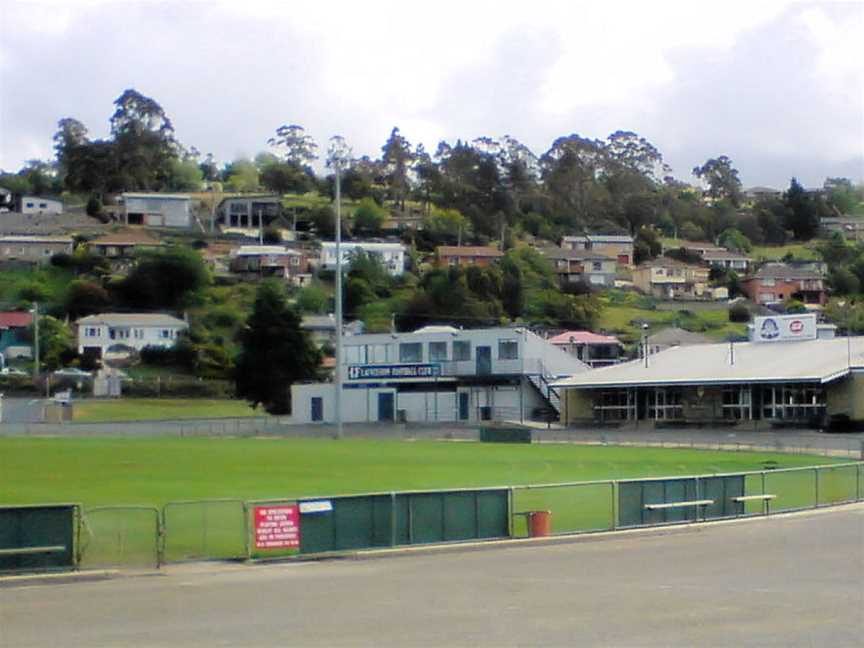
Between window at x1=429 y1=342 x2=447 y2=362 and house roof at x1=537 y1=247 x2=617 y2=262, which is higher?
house roof at x1=537 y1=247 x2=617 y2=262

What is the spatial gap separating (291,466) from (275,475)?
5.13 meters

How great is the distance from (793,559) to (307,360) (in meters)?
86.1

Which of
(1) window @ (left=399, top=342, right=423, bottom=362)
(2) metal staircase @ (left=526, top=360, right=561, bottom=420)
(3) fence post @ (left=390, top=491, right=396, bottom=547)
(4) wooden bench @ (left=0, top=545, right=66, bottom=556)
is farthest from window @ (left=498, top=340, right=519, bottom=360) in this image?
(4) wooden bench @ (left=0, top=545, right=66, bottom=556)

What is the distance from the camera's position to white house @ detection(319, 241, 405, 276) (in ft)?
526

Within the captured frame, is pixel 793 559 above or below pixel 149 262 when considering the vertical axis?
below

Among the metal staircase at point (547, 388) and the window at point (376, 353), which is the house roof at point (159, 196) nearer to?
the window at point (376, 353)

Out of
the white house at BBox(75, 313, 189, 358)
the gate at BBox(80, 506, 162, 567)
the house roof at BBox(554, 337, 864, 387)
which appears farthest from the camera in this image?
the white house at BBox(75, 313, 189, 358)

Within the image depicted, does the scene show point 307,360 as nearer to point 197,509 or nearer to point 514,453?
point 514,453

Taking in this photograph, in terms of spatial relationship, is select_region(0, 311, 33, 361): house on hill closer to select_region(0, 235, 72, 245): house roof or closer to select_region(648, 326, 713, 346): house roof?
select_region(0, 235, 72, 245): house roof

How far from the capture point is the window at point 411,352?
101625 mm

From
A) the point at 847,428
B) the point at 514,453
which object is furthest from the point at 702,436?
the point at 514,453

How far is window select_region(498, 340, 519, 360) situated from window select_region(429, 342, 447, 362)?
4779mm

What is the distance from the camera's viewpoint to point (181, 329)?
133625 millimetres

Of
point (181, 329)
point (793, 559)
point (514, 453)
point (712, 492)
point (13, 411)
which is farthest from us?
point (181, 329)
